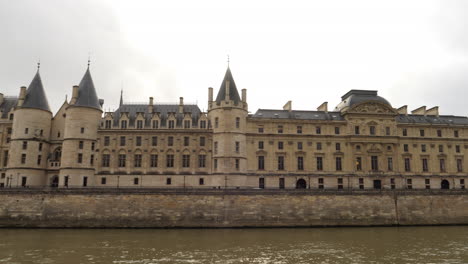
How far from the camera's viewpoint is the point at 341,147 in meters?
54.9

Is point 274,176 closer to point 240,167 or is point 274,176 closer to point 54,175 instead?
point 240,167

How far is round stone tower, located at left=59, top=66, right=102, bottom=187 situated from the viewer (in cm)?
4722

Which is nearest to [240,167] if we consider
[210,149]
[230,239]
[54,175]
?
[210,149]

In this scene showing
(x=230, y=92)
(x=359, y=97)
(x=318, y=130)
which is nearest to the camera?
(x=230, y=92)

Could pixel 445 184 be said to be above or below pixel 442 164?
below

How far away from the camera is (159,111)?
56.1m

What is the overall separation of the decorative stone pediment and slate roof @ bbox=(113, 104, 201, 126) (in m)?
24.5

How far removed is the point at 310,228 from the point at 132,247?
21.2m

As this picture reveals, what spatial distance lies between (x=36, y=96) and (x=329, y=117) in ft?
144

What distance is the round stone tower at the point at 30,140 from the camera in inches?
1901

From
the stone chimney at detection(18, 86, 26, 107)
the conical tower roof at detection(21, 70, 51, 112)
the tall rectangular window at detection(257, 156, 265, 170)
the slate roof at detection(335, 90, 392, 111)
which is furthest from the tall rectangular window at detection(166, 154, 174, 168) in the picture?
the slate roof at detection(335, 90, 392, 111)

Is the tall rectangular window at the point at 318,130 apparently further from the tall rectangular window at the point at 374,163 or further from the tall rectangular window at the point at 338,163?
the tall rectangular window at the point at 374,163

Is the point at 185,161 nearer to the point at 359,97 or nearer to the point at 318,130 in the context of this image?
the point at 318,130

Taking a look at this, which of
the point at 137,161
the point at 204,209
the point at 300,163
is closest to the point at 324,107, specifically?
the point at 300,163
